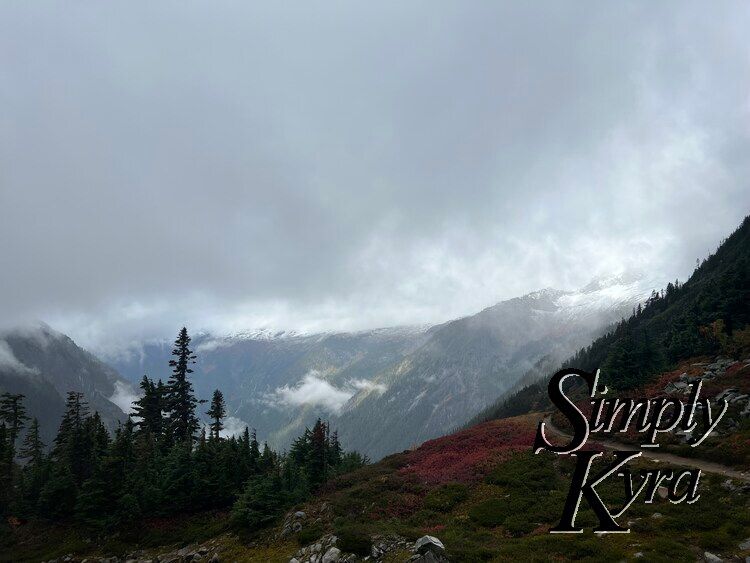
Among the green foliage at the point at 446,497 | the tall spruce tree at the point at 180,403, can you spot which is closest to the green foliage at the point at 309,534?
the green foliage at the point at 446,497

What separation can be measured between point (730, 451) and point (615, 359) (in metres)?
41.0

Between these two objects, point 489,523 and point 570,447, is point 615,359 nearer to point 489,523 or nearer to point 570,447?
point 489,523

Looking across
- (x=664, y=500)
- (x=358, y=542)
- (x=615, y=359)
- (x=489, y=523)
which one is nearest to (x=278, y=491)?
(x=358, y=542)

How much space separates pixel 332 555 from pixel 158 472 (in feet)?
118

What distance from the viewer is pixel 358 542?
23.8m

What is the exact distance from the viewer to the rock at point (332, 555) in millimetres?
23039

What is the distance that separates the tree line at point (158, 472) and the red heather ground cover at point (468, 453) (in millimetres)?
11512

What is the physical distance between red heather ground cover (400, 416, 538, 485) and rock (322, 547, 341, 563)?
15802 millimetres

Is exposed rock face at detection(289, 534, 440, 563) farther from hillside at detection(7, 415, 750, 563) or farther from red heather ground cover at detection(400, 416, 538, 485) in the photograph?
red heather ground cover at detection(400, 416, 538, 485)

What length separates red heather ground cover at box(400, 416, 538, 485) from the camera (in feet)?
127

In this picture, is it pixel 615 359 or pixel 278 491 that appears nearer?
pixel 278 491

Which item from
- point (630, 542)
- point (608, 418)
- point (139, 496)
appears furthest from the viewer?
point (139, 496)

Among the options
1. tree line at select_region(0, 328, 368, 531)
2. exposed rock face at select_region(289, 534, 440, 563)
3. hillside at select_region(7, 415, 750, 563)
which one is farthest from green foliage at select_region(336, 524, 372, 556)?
tree line at select_region(0, 328, 368, 531)

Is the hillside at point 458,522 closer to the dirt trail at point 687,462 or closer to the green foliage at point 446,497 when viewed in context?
the green foliage at point 446,497
